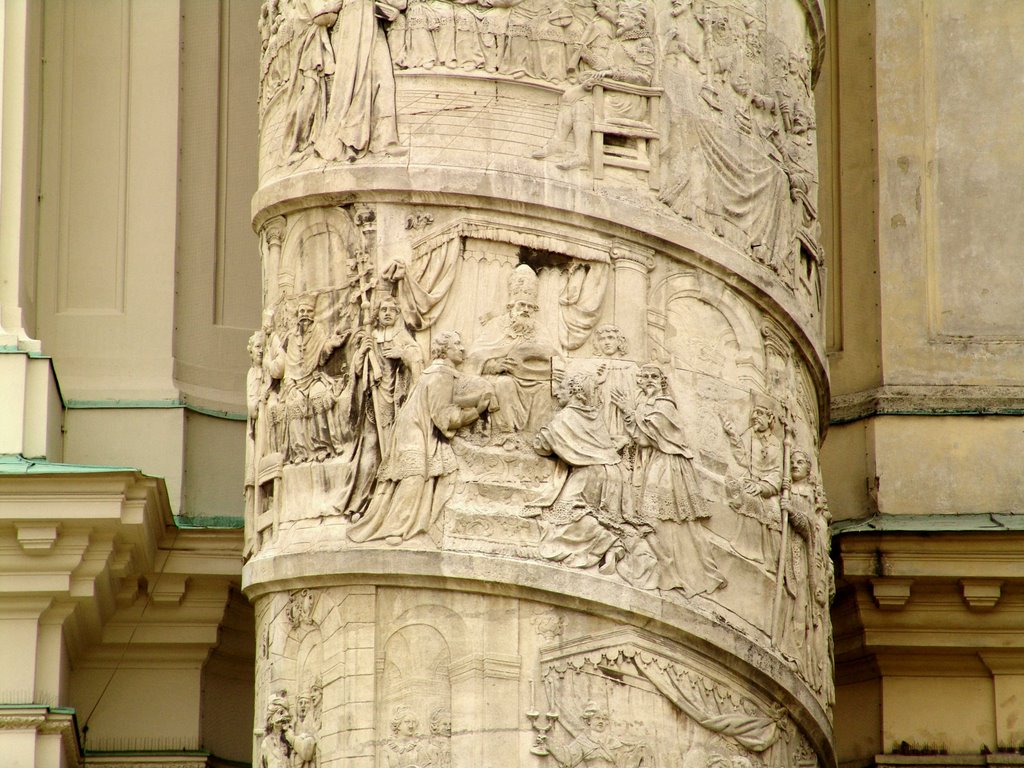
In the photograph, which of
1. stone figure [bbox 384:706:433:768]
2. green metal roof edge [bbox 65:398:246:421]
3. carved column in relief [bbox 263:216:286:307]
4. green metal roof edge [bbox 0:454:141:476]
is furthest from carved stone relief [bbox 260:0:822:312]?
stone figure [bbox 384:706:433:768]

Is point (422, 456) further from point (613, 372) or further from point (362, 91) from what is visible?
point (362, 91)

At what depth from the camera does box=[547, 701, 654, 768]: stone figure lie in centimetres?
1495

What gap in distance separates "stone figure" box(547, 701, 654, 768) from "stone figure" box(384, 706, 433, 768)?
2.08ft

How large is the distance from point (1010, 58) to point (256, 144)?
517cm

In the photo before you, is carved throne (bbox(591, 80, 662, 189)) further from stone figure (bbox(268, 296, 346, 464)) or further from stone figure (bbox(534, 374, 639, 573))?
stone figure (bbox(268, 296, 346, 464))

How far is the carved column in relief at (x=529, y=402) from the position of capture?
15.1 meters

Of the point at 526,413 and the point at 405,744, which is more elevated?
the point at 526,413

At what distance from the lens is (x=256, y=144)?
19531mm

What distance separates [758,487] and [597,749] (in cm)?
182

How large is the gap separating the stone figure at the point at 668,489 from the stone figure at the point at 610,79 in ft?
4.14

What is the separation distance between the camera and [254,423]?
53.3 feet

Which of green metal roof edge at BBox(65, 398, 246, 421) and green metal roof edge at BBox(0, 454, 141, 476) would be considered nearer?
green metal roof edge at BBox(0, 454, 141, 476)

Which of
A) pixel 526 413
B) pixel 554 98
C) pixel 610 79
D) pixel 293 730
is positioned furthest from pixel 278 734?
pixel 610 79

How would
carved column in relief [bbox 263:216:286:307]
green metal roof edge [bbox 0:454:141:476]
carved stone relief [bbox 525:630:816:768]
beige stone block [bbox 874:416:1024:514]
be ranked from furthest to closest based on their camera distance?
beige stone block [bbox 874:416:1024:514], green metal roof edge [bbox 0:454:141:476], carved column in relief [bbox 263:216:286:307], carved stone relief [bbox 525:630:816:768]
